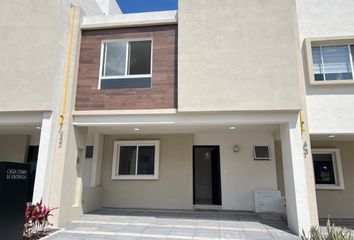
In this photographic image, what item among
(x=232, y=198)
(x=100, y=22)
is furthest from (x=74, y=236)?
(x=100, y=22)

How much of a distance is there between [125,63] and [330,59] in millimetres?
6910

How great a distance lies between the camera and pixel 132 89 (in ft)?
26.8

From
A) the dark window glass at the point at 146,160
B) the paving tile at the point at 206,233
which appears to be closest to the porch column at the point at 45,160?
the dark window glass at the point at 146,160

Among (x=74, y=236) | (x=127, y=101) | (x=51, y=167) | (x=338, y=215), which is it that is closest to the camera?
(x=74, y=236)

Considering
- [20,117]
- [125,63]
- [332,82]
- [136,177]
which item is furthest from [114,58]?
[332,82]

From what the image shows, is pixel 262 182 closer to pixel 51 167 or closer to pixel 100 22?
pixel 51 167

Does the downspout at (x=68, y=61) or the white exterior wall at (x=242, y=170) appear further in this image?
the white exterior wall at (x=242, y=170)

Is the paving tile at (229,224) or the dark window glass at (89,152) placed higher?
the dark window glass at (89,152)

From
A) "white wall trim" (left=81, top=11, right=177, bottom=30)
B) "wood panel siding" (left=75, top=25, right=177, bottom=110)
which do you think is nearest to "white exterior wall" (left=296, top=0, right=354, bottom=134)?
"wood panel siding" (left=75, top=25, right=177, bottom=110)

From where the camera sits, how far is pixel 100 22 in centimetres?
868

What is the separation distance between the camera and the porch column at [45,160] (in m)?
7.20

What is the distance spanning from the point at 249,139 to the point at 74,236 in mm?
7532

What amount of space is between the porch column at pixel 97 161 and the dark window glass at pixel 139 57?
3.88 metres

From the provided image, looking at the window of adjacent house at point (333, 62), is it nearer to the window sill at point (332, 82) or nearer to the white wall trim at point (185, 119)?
the window sill at point (332, 82)
